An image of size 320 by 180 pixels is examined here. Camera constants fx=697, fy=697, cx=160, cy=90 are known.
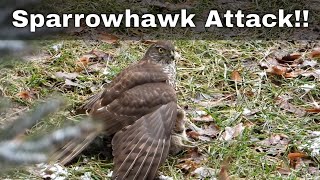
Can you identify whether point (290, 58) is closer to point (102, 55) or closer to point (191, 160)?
point (102, 55)

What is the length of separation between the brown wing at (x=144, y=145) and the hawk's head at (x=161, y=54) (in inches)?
23.1

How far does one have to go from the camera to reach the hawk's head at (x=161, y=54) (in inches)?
190

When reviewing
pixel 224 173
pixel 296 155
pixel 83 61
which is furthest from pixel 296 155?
pixel 83 61

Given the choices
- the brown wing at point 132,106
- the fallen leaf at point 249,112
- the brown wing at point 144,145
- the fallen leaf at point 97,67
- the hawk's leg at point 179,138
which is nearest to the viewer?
the brown wing at point 144,145

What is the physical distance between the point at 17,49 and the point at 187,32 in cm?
488

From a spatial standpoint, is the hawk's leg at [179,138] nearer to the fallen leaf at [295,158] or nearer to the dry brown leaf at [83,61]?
the fallen leaf at [295,158]

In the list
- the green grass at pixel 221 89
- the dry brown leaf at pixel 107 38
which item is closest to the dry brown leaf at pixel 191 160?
the green grass at pixel 221 89

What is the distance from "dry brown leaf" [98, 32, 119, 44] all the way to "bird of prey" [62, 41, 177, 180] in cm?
153

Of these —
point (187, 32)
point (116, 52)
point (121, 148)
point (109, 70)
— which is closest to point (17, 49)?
point (121, 148)

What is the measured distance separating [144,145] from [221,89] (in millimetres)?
1539

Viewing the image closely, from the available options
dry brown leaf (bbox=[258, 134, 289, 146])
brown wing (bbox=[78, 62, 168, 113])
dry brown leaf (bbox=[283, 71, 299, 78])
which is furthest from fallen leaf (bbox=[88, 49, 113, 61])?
dry brown leaf (bbox=[258, 134, 289, 146])

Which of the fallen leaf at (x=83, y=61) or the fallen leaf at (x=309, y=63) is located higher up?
the fallen leaf at (x=83, y=61)

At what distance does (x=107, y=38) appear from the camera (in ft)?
21.0

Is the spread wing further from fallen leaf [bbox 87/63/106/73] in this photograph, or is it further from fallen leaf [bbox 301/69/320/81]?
fallen leaf [bbox 301/69/320/81]
